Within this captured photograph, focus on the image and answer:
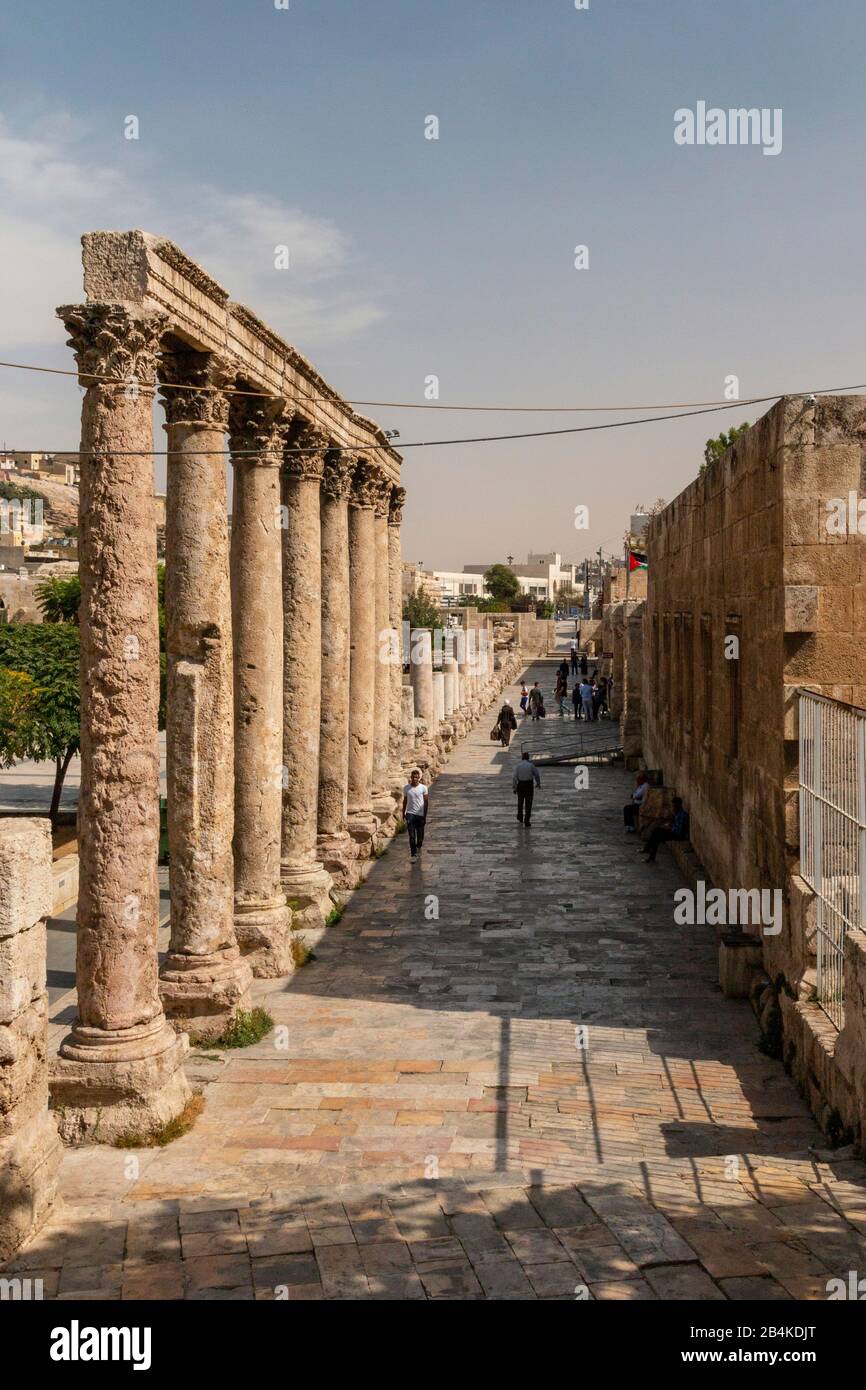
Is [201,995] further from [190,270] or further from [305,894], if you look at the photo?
[190,270]

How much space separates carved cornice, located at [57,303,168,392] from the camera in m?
8.66

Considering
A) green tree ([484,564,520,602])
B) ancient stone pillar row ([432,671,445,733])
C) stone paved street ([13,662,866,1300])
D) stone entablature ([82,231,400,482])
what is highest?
green tree ([484,564,520,602])

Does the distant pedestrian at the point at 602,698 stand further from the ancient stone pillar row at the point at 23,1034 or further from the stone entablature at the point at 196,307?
the ancient stone pillar row at the point at 23,1034

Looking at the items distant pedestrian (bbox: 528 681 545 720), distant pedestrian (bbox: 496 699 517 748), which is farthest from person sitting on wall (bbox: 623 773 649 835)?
distant pedestrian (bbox: 528 681 545 720)

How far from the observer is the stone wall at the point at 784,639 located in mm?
9984

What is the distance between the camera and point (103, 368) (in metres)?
8.66

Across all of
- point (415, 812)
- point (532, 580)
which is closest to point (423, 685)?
point (415, 812)

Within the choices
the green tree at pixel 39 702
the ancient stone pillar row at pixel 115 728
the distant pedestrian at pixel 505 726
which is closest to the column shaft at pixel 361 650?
the green tree at pixel 39 702

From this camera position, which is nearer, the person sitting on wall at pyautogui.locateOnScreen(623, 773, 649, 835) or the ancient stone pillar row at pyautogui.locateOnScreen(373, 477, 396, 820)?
the ancient stone pillar row at pyautogui.locateOnScreen(373, 477, 396, 820)

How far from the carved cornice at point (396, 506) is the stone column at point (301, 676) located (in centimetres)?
724

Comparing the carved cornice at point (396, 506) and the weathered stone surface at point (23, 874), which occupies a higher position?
the carved cornice at point (396, 506)

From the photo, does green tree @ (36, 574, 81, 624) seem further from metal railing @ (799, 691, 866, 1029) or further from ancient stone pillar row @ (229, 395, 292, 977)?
metal railing @ (799, 691, 866, 1029)
